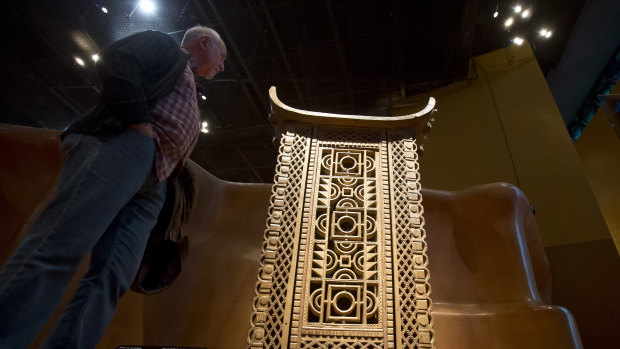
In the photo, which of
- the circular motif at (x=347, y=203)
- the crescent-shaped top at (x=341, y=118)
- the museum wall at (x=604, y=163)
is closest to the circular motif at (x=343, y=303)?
the circular motif at (x=347, y=203)

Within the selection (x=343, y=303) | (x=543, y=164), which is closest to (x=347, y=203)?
(x=343, y=303)

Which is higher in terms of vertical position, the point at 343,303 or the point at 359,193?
the point at 359,193

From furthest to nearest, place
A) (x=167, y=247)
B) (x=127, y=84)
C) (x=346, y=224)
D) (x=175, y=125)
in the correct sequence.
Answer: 1. (x=346, y=224)
2. (x=167, y=247)
3. (x=175, y=125)
4. (x=127, y=84)

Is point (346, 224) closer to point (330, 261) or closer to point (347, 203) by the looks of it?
point (347, 203)

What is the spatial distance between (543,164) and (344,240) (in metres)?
3.34

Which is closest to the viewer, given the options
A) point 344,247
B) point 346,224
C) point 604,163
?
point 344,247

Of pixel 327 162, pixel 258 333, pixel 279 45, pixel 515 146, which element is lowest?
pixel 258 333

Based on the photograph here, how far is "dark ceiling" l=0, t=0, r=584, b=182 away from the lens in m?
4.64

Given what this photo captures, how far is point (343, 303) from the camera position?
1744mm

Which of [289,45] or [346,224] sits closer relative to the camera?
[346,224]

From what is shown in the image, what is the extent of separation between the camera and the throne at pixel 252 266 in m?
2.09

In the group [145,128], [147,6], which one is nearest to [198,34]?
[145,128]

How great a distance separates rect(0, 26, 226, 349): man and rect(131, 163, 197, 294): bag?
0.13 meters

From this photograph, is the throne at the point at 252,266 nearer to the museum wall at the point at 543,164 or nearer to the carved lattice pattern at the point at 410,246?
the carved lattice pattern at the point at 410,246
